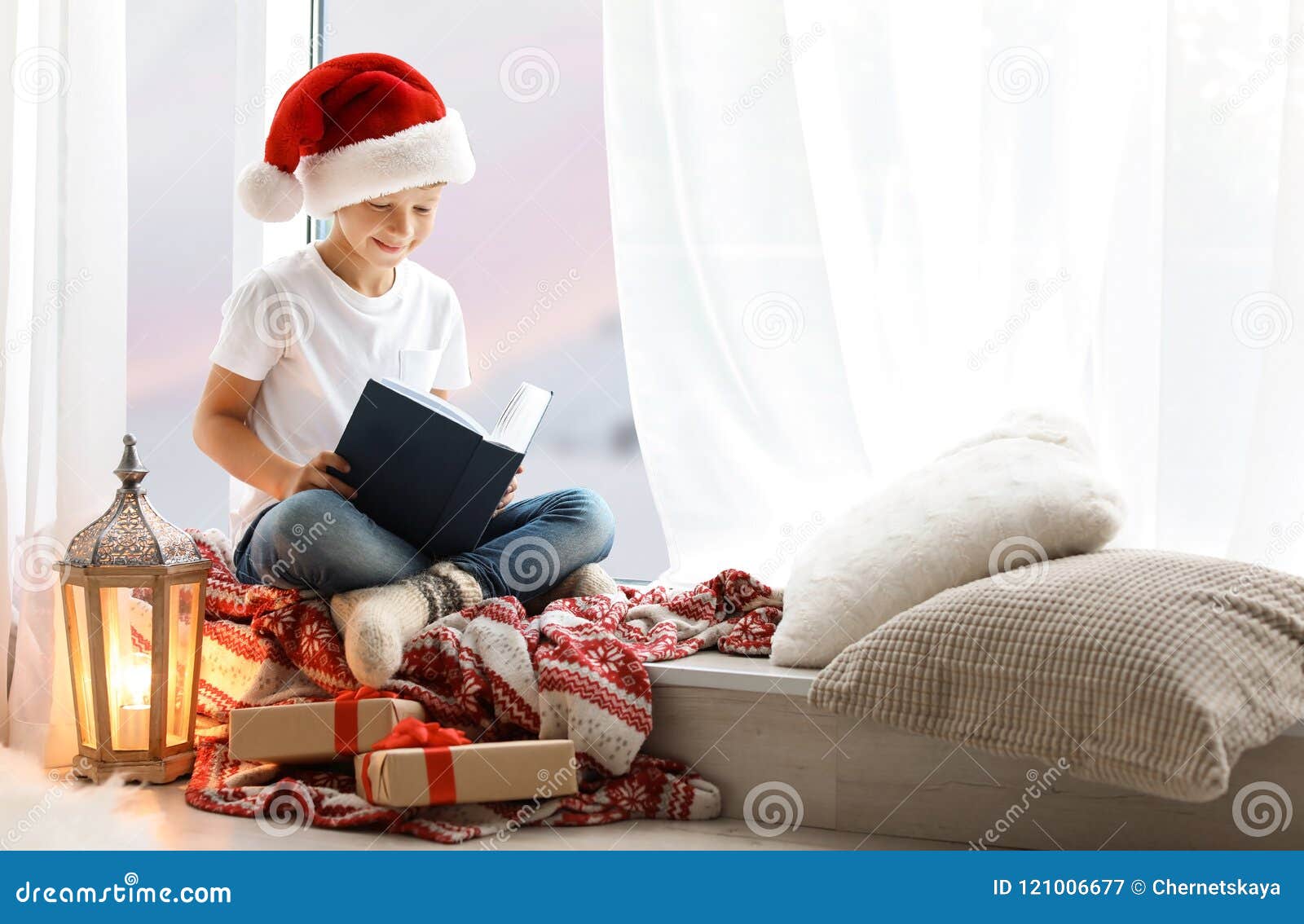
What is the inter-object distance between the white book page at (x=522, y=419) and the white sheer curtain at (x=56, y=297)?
0.51m

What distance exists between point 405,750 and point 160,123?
1.60 meters

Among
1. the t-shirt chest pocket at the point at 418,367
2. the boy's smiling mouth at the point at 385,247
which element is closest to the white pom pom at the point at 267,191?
the boy's smiling mouth at the point at 385,247

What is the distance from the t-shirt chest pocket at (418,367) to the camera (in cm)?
172

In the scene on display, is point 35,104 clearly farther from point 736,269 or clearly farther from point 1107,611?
point 1107,611

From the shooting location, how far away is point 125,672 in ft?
4.48

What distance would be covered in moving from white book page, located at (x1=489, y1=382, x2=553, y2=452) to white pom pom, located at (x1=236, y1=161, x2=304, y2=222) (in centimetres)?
44

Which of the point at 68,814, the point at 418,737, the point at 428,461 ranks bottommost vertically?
the point at 68,814

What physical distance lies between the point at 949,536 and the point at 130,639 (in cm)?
95

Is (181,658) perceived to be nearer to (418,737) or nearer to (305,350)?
(418,737)

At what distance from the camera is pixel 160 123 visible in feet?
7.52

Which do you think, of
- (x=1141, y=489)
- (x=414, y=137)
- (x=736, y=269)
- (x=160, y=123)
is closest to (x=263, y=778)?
(x=414, y=137)

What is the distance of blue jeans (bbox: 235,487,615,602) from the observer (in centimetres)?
143

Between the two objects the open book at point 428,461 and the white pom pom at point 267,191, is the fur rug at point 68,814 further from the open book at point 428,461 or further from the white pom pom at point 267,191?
the white pom pom at point 267,191

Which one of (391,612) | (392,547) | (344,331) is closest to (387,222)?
(344,331)
